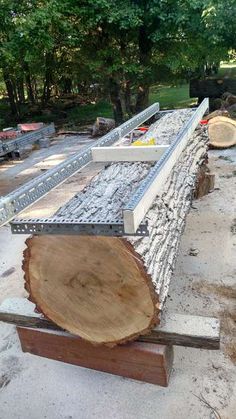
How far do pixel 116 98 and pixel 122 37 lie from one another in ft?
5.26

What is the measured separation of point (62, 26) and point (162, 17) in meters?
2.35

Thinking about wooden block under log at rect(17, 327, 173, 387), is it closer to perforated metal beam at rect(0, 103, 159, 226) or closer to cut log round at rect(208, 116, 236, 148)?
perforated metal beam at rect(0, 103, 159, 226)

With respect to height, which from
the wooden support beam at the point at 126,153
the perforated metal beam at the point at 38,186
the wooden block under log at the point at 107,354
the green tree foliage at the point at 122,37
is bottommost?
the wooden block under log at the point at 107,354

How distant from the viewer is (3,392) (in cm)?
277

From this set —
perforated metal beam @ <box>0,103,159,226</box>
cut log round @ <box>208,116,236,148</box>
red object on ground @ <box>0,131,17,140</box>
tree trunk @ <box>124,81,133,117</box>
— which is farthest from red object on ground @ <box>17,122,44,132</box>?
perforated metal beam @ <box>0,103,159,226</box>

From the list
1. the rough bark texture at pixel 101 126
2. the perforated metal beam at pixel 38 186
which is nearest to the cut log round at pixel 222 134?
the rough bark texture at pixel 101 126

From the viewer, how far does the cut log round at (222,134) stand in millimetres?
7787

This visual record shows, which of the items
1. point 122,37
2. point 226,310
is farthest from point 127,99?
point 226,310

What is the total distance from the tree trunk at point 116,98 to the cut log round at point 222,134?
392 cm

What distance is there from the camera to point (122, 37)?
413 inches

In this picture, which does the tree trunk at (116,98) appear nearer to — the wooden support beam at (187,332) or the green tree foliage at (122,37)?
the green tree foliage at (122,37)

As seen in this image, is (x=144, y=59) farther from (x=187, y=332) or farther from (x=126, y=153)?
(x=187, y=332)

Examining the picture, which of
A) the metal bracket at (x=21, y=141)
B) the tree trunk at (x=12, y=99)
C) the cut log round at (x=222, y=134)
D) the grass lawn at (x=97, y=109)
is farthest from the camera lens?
the tree trunk at (x=12, y=99)

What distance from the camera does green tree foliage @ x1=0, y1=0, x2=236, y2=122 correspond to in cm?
858
